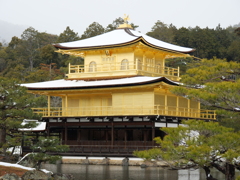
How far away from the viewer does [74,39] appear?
71.7 m

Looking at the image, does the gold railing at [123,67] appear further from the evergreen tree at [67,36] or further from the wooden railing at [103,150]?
the evergreen tree at [67,36]

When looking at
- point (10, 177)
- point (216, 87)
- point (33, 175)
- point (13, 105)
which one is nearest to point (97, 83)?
point (13, 105)

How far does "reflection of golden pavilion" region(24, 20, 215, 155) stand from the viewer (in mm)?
33688

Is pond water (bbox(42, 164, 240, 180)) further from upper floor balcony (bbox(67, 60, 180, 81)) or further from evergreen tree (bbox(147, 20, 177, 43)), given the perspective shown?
evergreen tree (bbox(147, 20, 177, 43))

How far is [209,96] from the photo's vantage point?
16.8 metres

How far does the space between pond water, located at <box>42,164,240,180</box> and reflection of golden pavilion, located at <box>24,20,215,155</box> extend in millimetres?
3334

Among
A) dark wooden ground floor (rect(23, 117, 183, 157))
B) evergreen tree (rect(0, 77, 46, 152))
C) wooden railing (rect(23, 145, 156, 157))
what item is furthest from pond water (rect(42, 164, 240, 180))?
evergreen tree (rect(0, 77, 46, 152))

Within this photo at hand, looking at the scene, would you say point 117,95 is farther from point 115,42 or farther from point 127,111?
point 115,42

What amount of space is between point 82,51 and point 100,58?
1437mm

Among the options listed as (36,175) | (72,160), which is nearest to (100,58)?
(72,160)

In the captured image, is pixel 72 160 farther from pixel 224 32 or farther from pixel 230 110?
pixel 224 32

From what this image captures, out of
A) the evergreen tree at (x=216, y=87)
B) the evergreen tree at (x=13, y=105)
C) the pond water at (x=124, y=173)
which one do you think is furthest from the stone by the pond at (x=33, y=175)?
the evergreen tree at (x=216, y=87)

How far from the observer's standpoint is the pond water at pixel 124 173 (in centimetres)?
2572

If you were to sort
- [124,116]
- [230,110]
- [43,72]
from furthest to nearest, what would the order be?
[43,72], [124,116], [230,110]
